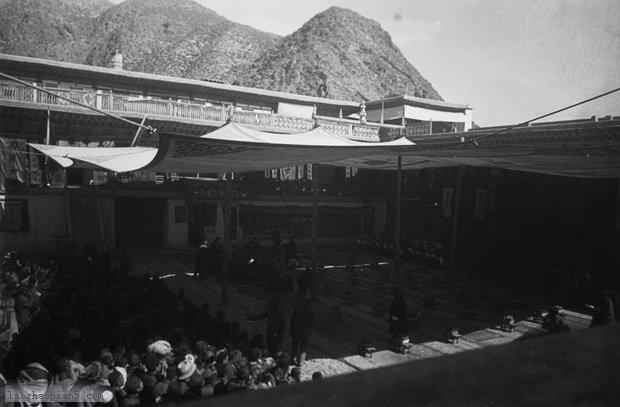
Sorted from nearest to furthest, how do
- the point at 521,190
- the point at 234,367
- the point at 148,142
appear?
the point at 234,367 < the point at 521,190 < the point at 148,142

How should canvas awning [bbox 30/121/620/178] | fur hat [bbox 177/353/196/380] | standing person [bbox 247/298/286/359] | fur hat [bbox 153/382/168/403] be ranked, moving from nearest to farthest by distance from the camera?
1. fur hat [bbox 153/382/168/403]
2. fur hat [bbox 177/353/196/380]
3. standing person [bbox 247/298/286/359]
4. canvas awning [bbox 30/121/620/178]

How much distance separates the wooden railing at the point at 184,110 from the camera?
1864 cm

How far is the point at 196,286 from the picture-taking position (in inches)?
547

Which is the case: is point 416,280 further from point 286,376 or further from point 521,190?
point 286,376

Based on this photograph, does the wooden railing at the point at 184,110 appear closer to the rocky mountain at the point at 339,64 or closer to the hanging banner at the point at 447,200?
the hanging banner at the point at 447,200

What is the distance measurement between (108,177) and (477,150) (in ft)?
51.3

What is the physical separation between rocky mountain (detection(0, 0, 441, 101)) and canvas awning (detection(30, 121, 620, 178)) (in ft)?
173

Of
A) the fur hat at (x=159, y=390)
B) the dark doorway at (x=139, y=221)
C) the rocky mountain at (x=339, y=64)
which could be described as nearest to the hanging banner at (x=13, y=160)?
the dark doorway at (x=139, y=221)

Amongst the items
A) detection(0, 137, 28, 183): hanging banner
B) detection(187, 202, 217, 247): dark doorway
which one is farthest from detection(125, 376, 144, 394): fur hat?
detection(187, 202, 217, 247): dark doorway

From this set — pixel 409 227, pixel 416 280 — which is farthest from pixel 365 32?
pixel 416 280

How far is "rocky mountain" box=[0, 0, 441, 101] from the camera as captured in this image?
67.4 meters

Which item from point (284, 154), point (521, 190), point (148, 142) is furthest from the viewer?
point (148, 142)

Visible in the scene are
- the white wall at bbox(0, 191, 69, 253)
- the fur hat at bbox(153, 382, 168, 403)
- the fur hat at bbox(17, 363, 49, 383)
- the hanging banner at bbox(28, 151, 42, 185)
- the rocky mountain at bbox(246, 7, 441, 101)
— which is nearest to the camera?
the fur hat at bbox(17, 363, 49, 383)

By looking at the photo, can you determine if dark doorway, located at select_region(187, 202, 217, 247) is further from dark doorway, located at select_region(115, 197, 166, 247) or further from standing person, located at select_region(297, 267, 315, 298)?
standing person, located at select_region(297, 267, 315, 298)
